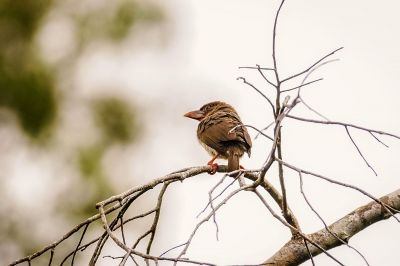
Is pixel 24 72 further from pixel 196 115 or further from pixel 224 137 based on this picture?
pixel 224 137

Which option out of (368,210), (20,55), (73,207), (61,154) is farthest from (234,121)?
(20,55)

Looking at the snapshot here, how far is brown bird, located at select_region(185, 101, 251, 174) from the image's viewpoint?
6020mm

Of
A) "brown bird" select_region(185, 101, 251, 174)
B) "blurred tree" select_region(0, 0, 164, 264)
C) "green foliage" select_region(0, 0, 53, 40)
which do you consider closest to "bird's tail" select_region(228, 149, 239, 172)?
"brown bird" select_region(185, 101, 251, 174)

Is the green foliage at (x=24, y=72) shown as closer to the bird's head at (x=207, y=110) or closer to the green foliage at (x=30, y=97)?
the green foliage at (x=30, y=97)

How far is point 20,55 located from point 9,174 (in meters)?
1.85

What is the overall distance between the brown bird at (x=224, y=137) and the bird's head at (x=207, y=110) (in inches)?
9.0

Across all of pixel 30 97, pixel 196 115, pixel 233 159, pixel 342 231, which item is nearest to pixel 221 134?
pixel 233 159

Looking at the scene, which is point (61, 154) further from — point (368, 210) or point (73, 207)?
point (368, 210)

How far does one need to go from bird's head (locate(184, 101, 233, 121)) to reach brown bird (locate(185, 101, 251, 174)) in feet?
0.75

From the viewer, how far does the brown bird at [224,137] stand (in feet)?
19.7

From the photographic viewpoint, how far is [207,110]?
7.30 metres

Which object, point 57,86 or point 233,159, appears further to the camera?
point 57,86

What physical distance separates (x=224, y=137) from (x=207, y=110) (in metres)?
1.25

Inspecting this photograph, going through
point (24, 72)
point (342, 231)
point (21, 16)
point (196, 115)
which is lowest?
point (342, 231)
